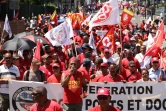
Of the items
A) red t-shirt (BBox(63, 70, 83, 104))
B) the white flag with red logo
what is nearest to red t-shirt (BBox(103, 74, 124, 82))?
red t-shirt (BBox(63, 70, 83, 104))

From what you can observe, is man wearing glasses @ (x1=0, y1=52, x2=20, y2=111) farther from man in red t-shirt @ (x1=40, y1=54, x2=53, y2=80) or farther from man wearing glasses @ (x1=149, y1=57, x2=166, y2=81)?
man wearing glasses @ (x1=149, y1=57, x2=166, y2=81)

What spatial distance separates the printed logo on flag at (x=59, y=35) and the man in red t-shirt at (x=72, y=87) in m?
3.54

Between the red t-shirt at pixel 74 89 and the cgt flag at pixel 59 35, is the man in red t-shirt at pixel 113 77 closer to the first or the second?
the red t-shirt at pixel 74 89

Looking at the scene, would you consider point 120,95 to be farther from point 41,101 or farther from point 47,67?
point 41,101

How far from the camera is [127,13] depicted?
16.4 m

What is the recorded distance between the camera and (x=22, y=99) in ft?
27.7

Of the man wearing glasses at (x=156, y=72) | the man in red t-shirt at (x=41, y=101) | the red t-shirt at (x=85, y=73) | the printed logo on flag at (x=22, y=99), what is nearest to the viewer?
the man in red t-shirt at (x=41, y=101)

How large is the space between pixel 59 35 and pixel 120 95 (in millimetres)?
3104

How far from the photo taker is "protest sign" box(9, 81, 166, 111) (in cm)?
842

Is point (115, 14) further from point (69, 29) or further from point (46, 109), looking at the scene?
point (46, 109)

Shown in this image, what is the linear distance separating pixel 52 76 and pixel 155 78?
2.07 m

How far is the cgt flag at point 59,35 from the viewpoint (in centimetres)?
1108

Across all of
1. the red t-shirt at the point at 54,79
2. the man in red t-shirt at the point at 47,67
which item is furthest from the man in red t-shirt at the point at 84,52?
the red t-shirt at the point at 54,79

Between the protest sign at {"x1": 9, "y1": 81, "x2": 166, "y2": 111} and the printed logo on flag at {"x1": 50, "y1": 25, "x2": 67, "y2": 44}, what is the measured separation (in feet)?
9.22
